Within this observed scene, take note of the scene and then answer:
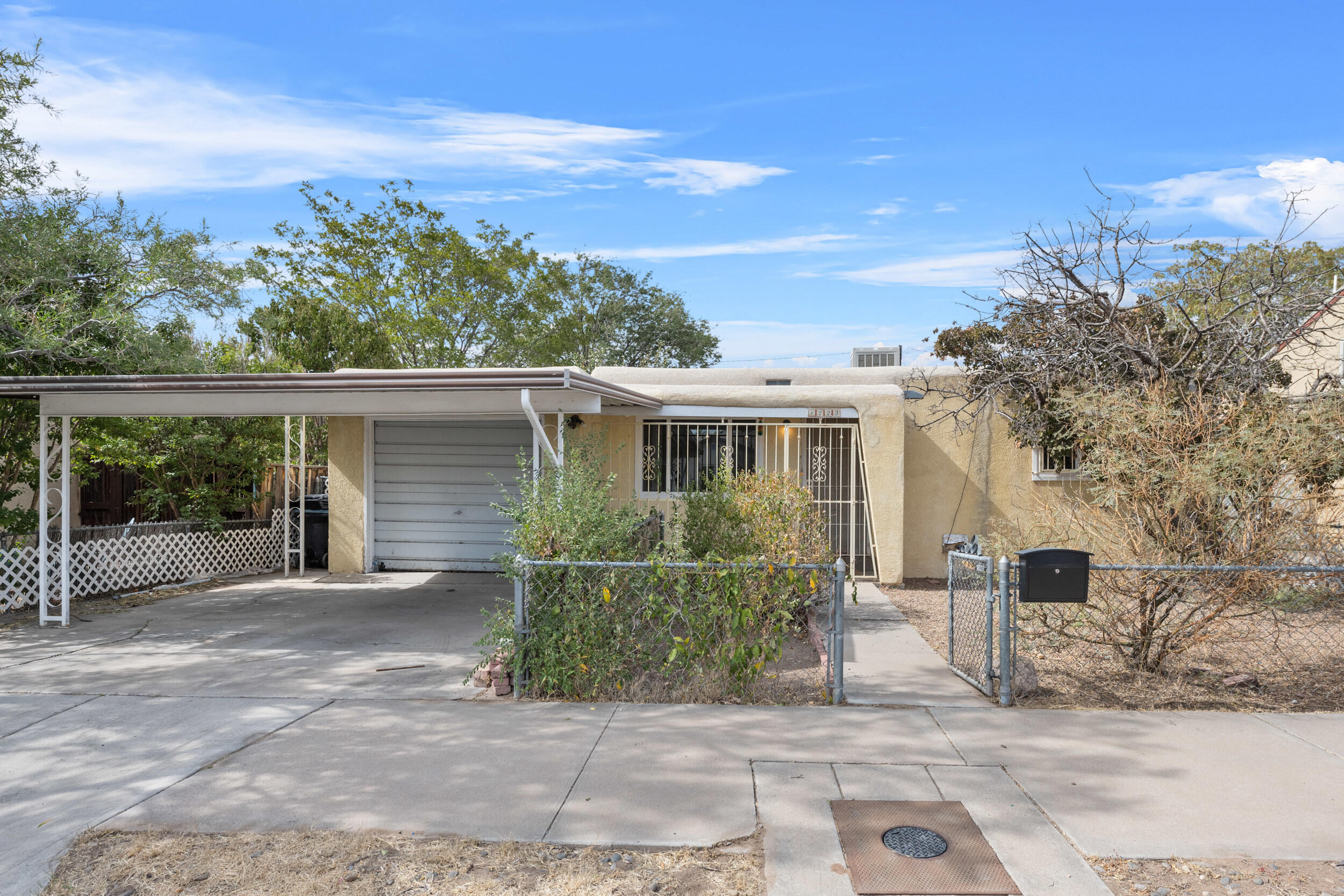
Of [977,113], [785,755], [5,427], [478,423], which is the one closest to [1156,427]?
[785,755]

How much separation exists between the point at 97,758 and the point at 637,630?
11.1 feet

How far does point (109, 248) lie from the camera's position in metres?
11.5

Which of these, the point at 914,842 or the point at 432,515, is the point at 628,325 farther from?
the point at 914,842

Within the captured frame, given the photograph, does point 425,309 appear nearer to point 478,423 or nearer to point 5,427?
point 478,423

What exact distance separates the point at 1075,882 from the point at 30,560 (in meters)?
11.3

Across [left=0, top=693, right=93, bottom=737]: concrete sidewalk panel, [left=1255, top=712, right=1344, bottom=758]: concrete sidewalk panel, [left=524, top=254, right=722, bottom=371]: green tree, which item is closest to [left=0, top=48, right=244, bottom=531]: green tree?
[left=0, top=693, right=93, bottom=737]: concrete sidewalk panel

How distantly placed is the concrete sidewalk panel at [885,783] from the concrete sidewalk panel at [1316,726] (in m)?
2.59

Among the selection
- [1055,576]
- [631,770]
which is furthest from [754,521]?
[631,770]

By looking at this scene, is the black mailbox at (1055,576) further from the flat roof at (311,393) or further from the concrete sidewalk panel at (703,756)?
the flat roof at (311,393)

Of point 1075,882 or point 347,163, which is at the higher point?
point 347,163

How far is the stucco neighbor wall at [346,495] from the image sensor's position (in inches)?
512

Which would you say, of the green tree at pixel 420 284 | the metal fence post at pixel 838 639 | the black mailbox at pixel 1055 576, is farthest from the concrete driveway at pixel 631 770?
the green tree at pixel 420 284

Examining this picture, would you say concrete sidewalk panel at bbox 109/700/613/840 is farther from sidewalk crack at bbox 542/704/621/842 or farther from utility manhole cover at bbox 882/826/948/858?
utility manhole cover at bbox 882/826/948/858

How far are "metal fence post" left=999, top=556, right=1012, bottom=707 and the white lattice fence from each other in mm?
10381
